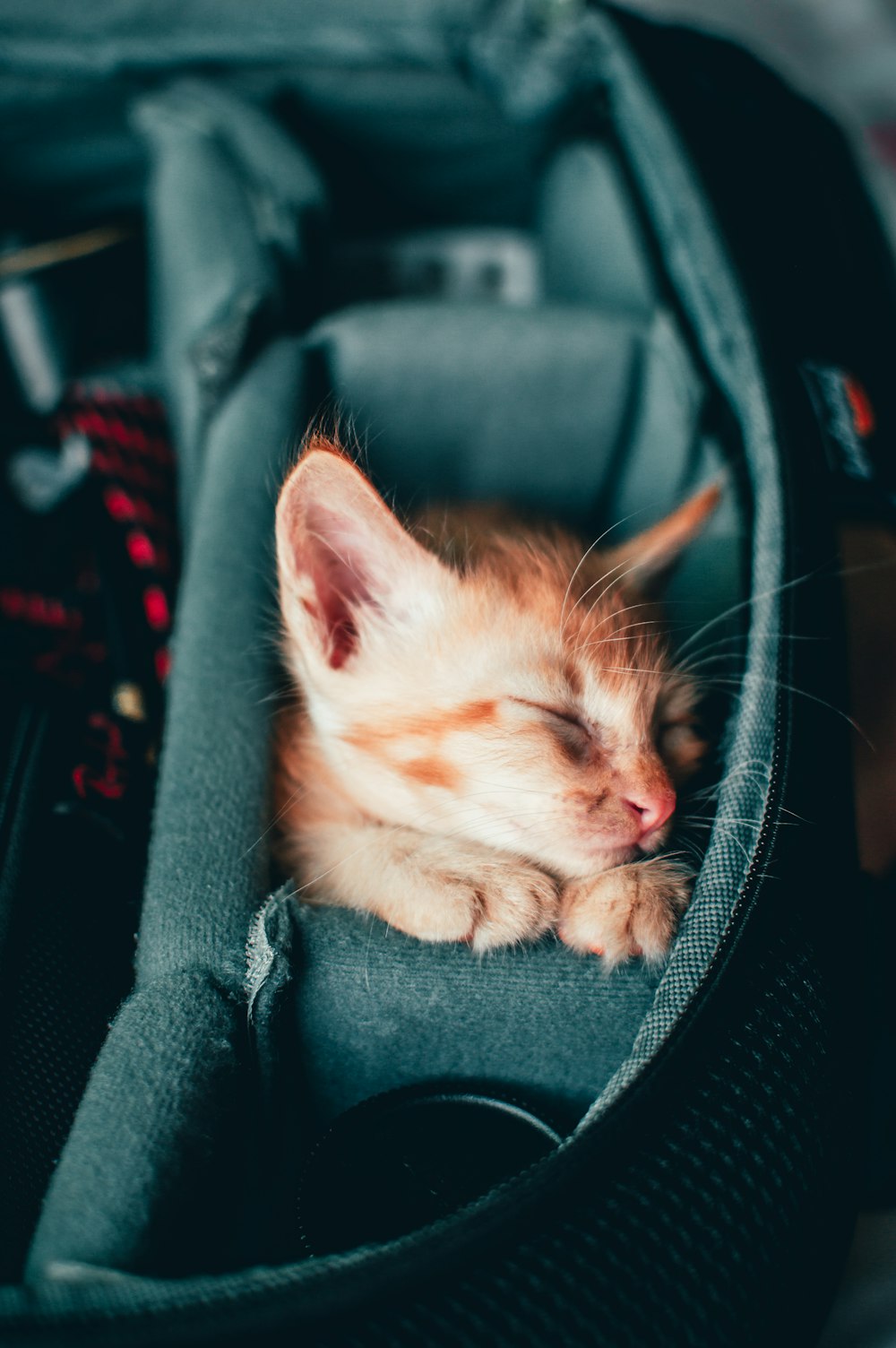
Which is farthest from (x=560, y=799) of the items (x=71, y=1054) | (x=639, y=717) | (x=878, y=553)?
(x=878, y=553)

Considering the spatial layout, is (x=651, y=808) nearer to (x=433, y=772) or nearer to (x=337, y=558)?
(x=433, y=772)

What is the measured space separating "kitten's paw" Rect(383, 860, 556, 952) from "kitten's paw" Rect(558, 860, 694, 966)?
2 cm

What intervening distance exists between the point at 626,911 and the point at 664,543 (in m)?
0.37

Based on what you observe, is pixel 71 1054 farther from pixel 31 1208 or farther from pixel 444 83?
pixel 444 83

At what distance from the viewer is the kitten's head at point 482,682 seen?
0.67m

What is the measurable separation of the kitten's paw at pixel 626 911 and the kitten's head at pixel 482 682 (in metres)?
0.03

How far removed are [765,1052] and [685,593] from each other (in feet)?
1.91

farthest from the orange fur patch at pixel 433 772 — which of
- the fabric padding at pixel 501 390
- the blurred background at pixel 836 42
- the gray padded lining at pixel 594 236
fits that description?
the blurred background at pixel 836 42

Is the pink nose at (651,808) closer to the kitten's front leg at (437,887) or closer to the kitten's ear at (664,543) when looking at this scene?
the kitten's front leg at (437,887)

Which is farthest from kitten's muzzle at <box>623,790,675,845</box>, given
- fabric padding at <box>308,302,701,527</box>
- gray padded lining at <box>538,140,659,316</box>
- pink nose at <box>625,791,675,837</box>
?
gray padded lining at <box>538,140,659,316</box>

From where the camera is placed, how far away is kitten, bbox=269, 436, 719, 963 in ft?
2.09

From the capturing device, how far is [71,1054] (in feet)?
2.01

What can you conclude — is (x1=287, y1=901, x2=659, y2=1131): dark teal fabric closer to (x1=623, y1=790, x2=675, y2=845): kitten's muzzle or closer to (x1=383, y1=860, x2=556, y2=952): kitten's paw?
(x1=383, y1=860, x2=556, y2=952): kitten's paw

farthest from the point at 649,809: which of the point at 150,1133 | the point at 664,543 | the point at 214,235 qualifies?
the point at 214,235
